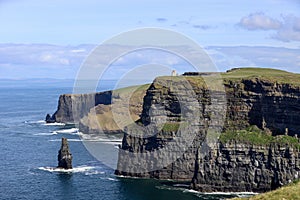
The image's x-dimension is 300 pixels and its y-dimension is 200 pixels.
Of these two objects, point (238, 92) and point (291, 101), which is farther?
point (238, 92)

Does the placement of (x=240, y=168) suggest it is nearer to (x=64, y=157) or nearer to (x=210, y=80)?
(x=210, y=80)

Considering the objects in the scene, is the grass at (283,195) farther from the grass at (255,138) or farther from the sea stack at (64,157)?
the sea stack at (64,157)

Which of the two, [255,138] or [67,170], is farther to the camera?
[67,170]

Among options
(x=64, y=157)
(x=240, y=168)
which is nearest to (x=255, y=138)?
(x=240, y=168)

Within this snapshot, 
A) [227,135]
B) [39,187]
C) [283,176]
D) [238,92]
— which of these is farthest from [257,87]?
[39,187]

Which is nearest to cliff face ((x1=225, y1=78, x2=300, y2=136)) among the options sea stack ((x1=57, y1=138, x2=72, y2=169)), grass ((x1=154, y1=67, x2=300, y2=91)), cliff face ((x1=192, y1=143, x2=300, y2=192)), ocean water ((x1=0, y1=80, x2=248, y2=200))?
grass ((x1=154, y1=67, x2=300, y2=91))

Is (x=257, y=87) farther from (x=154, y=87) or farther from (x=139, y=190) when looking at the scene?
(x=139, y=190)

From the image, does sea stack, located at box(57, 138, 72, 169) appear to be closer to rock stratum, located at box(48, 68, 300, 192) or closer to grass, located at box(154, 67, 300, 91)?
rock stratum, located at box(48, 68, 300, 192)
